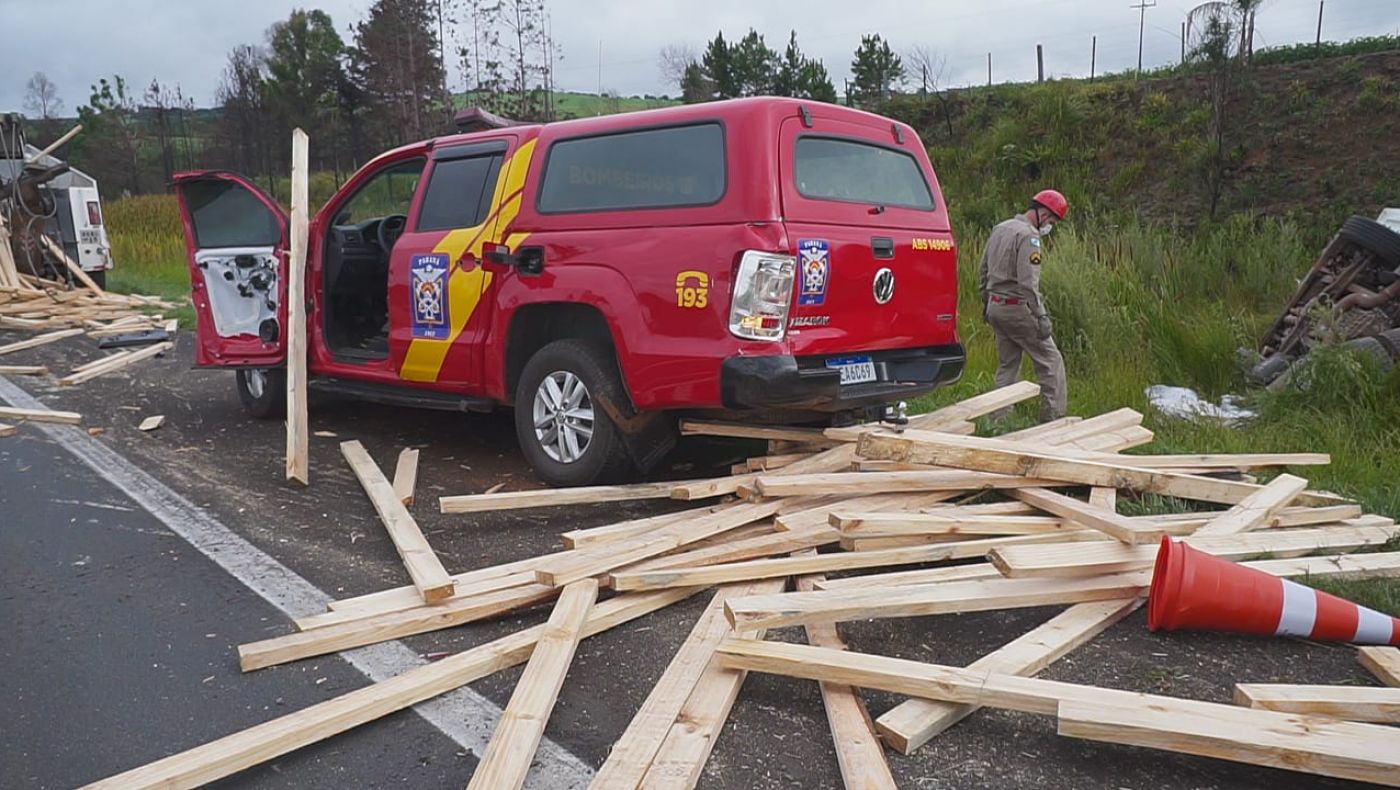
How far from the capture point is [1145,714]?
2.85 m

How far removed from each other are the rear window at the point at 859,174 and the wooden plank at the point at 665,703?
210 cm

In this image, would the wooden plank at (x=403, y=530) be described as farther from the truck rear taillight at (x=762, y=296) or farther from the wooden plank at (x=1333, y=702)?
the wooden plank at (x=1333, y=702)

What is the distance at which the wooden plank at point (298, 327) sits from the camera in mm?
6031

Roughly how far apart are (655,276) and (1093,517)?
7.44ft

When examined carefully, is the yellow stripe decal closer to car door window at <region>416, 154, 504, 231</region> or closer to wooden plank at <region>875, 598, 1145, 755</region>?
car door window at <region>416, 154, 504, 231</region>

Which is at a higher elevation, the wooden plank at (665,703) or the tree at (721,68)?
the tree at (721,68)

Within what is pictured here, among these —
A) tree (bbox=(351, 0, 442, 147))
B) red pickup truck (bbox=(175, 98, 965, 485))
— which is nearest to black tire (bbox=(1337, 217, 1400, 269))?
red pickup truck (bbox=(175, 98, 965, 485))

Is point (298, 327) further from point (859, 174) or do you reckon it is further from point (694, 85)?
point (694, 85)

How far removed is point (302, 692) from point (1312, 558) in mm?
3870

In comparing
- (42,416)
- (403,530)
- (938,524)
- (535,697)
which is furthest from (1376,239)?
(42,416)

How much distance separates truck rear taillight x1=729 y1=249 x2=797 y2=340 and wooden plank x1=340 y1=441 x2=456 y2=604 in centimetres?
170

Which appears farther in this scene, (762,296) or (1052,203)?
(1052,203)

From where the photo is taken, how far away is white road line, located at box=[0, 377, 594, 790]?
9.80 feet

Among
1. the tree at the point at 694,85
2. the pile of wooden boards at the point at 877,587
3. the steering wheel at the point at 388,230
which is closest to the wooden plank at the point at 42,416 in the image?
the steering wheel at the point at 388,230
